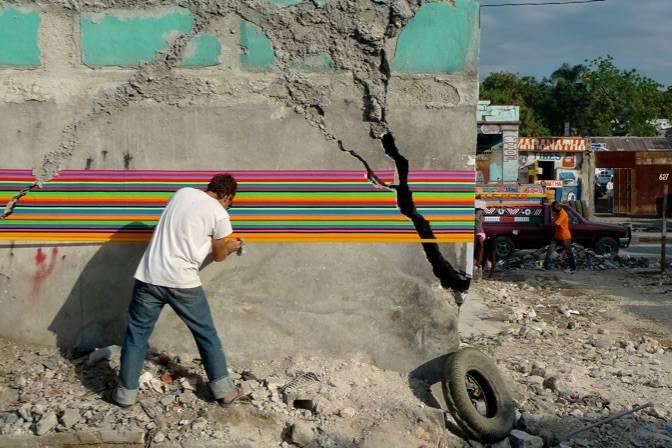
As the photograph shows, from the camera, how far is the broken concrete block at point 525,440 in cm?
469

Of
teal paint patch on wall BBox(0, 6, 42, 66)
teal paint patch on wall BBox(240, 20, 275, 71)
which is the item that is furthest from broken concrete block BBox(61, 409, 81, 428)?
teal paint patch on wall BBox(240, 20, 275, 71)

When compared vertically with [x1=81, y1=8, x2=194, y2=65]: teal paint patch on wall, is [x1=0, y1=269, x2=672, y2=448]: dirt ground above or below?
below

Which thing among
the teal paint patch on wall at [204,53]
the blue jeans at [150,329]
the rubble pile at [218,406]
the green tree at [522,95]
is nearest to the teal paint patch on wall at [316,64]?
the teal paint patch on wall at [204,53]

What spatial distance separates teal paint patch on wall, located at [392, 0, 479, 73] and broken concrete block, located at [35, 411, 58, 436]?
3248mm

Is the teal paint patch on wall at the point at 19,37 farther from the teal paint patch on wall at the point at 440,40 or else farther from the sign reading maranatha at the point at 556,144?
the sign reading maranatha at the point at 556,144

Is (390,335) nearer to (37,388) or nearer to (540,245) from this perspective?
(37,388)

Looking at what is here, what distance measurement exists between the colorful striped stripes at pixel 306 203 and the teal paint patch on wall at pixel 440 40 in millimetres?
774

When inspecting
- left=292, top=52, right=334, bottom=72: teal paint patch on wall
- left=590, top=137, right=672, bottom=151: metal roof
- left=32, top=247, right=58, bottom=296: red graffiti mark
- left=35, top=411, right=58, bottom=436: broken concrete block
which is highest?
left=590, top=137, right=672, bottom=151: metal roof

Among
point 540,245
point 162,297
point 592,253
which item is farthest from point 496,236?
point 162,297

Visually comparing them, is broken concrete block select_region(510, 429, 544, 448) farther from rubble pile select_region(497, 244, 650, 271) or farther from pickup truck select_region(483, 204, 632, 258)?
pickup truck select_region(483, 204, 632, 258)

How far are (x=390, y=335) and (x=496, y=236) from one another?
11726 mm

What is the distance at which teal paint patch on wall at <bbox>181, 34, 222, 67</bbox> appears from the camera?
5168 mm

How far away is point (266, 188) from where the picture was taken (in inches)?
204

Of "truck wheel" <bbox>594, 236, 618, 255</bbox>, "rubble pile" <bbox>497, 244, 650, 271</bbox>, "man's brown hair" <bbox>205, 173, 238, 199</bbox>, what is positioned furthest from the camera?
"truck wheel" <bbox>594, 236, 618, 255</bbox>
